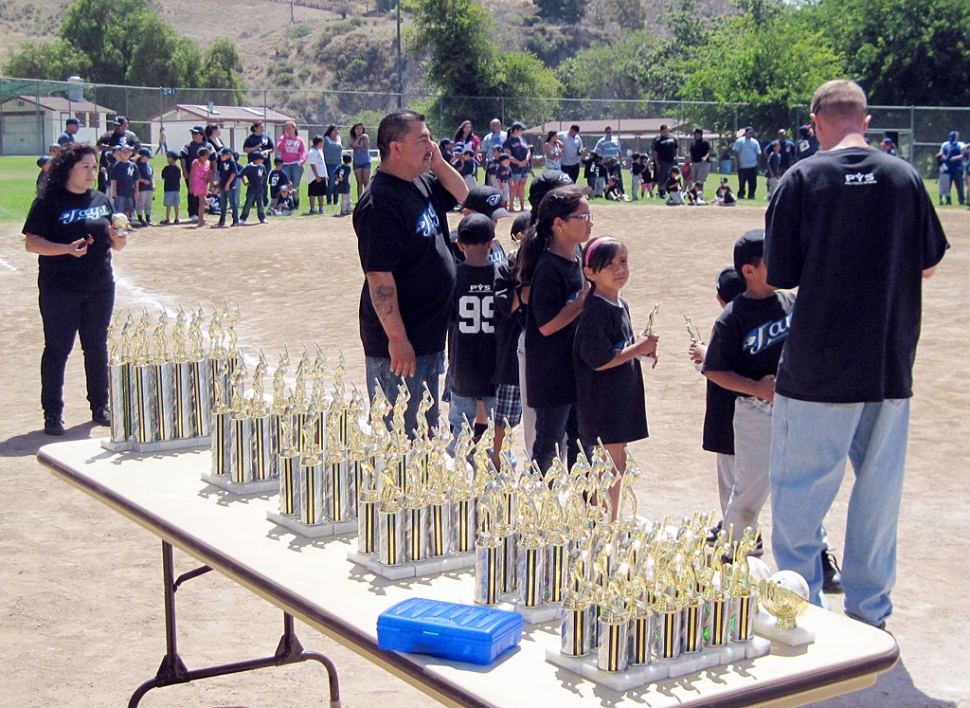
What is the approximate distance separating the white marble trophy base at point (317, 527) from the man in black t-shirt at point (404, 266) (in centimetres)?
158

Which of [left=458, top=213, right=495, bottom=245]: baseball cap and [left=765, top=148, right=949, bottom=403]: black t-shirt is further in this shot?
[left=458, top=213, right=495, bottom=245]: baseball cap

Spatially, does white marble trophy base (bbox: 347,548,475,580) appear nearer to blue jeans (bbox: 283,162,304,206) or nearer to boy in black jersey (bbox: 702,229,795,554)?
boy in black jersey (bbox: 702,229,795,554)

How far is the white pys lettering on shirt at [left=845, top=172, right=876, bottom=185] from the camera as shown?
4.23m

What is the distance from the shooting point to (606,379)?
5.37 metres

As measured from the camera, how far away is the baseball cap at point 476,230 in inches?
251

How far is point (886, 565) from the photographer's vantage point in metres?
4.52

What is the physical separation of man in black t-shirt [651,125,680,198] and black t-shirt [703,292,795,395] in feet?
77.0

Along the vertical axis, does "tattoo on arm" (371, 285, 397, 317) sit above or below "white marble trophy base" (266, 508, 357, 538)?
above

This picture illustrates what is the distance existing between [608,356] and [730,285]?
75cm

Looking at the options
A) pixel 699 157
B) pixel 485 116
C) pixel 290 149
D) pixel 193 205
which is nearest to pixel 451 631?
pixel 193 205

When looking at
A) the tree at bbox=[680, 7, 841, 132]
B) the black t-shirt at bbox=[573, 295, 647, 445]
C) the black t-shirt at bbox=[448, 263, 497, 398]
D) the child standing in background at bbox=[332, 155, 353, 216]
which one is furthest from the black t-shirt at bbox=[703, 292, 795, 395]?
the tree at bbox=[680, 7, 841, 132]

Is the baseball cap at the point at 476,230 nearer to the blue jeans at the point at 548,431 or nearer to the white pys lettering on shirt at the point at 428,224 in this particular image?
the white pys lettering on shirt at the point at 428,224

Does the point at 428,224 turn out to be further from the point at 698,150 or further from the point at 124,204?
the point at 698,150

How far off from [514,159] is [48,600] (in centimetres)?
2006
